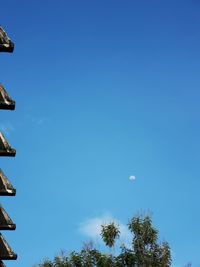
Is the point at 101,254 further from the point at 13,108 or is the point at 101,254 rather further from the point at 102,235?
the point at 13,108

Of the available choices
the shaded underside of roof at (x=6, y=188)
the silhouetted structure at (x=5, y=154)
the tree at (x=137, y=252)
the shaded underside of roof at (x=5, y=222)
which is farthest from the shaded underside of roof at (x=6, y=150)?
the tree at (x=137, y=252)

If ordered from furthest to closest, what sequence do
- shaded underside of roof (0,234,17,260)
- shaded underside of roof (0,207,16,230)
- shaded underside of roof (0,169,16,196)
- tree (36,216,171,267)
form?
tree (36,216,171,267)
shaded underside of roof (0,234,17,260)
shaded underside of roof (0,207,16,230)
shaded underside of roof (0,169,16,196)

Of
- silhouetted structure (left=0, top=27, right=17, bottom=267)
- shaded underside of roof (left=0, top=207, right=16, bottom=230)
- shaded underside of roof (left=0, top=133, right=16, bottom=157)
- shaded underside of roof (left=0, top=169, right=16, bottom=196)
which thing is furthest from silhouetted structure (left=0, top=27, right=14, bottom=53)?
shaded underside of roof (left=0, top=207, right=16, bottom=230)

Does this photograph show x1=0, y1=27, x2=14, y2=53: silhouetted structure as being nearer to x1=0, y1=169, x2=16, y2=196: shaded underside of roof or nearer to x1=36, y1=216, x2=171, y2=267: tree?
x1=0, y1=169, x2=16, y2=196: shaded underside of roof

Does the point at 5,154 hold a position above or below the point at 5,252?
above

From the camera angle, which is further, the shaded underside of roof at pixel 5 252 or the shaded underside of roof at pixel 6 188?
the shaded underside of roof at pixel 5 252

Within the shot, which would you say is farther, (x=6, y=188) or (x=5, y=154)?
(x=6, y=188)

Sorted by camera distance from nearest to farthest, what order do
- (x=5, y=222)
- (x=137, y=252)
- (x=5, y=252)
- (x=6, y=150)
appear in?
(x=6, y=150)
(x=5, y=222)
(x=5, y=252)
(x=137, y=252)

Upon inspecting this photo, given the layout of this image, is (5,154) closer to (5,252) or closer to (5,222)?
(5,222)

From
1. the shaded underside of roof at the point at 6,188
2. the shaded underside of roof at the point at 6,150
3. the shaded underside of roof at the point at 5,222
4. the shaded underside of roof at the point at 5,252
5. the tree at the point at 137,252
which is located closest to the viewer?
the shaded underside of roof at the point at 6,150

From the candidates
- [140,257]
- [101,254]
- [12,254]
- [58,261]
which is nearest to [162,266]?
[140,257]

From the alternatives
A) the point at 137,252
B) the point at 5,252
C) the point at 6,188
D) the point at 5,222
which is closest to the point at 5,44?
the point at 6,188

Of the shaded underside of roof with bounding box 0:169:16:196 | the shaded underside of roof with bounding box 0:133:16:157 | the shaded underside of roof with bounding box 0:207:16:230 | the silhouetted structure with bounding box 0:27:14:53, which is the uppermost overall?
the silhouetted structure with bounding box 0:27:14:53

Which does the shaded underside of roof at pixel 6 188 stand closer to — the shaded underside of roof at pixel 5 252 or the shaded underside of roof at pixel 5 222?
the shaded underside of roof at pixel 5 222
